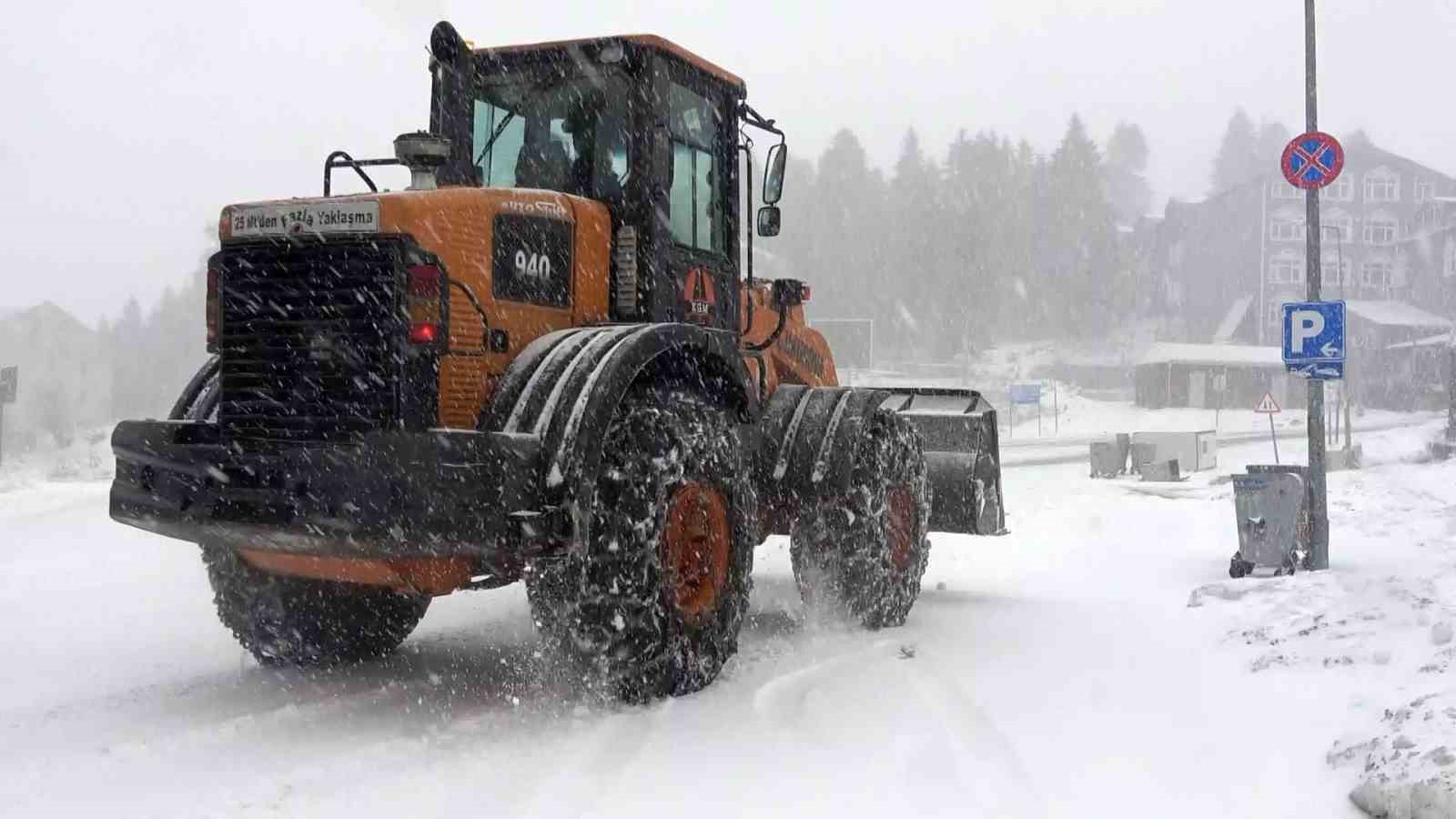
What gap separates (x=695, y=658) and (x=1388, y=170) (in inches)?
2854

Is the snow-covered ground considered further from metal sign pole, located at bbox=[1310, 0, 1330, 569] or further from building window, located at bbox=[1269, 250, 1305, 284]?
building window, located at bbox=[1269, 250, 1305, 284]

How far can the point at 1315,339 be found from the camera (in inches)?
452

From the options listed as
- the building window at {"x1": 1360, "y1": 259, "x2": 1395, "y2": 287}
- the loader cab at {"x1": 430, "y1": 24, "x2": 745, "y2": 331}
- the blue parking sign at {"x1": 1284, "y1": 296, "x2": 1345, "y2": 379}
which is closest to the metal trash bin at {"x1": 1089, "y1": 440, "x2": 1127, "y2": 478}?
the blue parking sign at {"x1": 1284, "y1": 296, "x2": 1345, "y2": 379}

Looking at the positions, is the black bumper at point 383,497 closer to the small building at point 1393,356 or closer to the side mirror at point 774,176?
the side mirror at point 774,176

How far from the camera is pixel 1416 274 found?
2687 inches

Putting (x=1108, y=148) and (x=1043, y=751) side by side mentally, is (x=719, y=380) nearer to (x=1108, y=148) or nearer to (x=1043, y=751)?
(x=1043, y=751)

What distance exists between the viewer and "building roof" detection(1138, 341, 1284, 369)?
193 feet

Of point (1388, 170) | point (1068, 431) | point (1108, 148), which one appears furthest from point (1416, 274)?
point (1108, 148)

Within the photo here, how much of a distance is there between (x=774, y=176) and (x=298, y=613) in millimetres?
3608

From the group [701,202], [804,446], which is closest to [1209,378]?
[804,446]

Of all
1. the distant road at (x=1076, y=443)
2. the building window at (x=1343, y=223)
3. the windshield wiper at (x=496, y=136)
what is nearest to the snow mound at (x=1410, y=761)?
the windshield wiper at (x=496, y=136)

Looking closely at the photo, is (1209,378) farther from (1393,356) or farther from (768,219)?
(768,219)

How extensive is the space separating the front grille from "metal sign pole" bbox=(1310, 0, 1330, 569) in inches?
352

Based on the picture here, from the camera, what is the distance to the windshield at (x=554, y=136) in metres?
6.69
